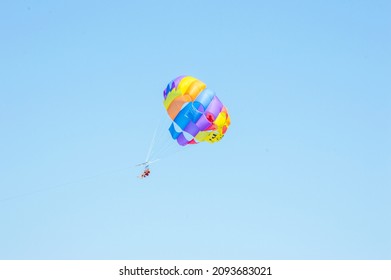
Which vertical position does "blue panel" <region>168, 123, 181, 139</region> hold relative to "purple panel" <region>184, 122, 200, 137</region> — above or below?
above

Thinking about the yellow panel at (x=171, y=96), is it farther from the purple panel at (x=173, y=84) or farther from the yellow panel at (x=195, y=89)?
the yellow panel at (x=195, y=89)

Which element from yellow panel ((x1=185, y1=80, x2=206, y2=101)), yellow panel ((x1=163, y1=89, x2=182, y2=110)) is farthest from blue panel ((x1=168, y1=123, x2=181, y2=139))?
yellow panel ((x1=185, y1=80, x2=206, y2=101))

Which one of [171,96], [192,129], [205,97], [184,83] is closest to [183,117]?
[192,129]

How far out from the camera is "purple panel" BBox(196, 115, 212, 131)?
39.1 m

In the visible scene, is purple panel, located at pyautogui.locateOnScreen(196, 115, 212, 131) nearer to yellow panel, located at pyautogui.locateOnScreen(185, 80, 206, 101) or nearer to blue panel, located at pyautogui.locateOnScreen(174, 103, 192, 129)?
blue panel, located at pyautogui.locateOnScreen(174, 103, 192, 129)

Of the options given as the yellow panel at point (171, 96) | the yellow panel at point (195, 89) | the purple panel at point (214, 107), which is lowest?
the purple panel at point (214, 107)

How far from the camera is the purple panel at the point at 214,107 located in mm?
38969

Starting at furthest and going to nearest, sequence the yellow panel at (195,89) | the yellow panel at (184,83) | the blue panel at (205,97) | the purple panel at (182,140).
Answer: the purple panel at (182,140), the yellow panel at (184,83), the yellow panel at (195,89), the blue panel at (205,97)

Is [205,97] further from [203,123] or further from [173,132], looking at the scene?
[173,132]

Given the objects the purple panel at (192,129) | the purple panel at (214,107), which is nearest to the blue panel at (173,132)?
the purple panel at (192,129)
